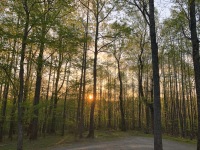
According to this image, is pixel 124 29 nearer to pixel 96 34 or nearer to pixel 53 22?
pixel 96 34

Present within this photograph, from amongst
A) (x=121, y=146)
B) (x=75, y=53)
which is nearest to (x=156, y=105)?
(x=121, y=146)

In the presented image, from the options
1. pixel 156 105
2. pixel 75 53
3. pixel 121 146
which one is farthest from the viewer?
pixel 75 53

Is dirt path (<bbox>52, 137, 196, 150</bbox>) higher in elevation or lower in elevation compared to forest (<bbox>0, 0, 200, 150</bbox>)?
lower

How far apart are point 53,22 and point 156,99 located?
629 cm

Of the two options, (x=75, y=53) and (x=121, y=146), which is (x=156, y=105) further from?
(x=75, y=53)

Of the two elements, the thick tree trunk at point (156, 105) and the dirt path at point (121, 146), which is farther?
A: the dirt path at point (121, 146)

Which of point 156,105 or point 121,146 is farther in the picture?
point 121,146

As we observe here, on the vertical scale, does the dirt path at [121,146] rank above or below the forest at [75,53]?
below

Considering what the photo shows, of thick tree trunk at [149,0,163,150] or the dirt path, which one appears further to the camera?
the dirt path

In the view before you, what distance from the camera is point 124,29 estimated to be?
19.7 m

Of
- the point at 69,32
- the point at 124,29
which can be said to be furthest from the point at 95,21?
the point at 69,32

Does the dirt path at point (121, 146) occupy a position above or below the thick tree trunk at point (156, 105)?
below

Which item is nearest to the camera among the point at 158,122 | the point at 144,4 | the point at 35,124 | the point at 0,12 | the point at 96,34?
the point at 158,122

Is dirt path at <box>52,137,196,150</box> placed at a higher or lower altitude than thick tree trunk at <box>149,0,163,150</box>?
lower
